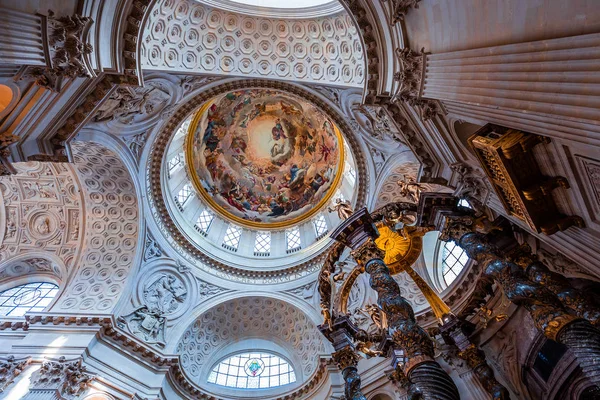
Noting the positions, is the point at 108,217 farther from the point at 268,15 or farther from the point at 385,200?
the point at 385,200

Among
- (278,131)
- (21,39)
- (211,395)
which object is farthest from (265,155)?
(21,39)

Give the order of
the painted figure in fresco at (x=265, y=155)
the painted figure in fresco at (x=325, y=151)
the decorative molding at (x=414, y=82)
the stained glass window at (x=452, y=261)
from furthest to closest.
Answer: the painted figure in fresco at (x=325, y=151) → the painted figure in fresco at (x=265, y=155) → the stained glass window at (x=452, y=261) → the decorative molding at (x=414, y=82)

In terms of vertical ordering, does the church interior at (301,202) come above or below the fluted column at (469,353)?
above

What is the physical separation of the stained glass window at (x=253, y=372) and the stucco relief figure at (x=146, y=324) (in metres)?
3.28

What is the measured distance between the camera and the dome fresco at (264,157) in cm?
1920

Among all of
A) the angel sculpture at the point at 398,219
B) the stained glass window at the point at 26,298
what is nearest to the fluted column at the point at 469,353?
the angel sculpture at the point at 398,219

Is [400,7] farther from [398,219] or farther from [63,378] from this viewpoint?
[63,378]

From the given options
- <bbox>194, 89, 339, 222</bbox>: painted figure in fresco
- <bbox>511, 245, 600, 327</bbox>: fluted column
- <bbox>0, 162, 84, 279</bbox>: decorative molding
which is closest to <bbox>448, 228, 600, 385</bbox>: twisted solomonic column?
<bbox>511, 245, 600, 327</bbox>: fluted column

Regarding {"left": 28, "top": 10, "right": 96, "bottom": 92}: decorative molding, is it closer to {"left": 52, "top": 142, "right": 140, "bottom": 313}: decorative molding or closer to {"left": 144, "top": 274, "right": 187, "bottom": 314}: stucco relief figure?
{"left": 52, "top": 142, "right": 140, "bottom": 313}: decorative molding

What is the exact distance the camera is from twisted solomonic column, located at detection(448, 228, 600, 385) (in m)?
3.90

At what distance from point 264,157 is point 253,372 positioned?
12.5 metres

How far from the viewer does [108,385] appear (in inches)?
399

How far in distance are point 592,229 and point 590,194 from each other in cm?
57

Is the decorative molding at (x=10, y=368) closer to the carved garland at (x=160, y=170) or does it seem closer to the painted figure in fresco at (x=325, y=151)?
the carved garland at (x=160, y=170)
